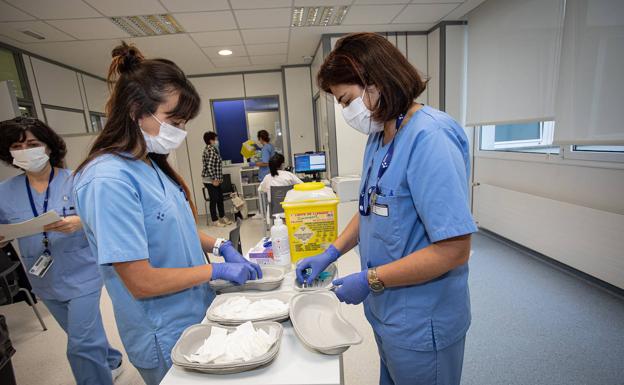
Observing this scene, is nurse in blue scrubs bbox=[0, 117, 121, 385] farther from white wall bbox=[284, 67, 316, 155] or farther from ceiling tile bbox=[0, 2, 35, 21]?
white wall bbox=[284, 67, 316, 155]

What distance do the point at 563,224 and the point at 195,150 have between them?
559 centimetres

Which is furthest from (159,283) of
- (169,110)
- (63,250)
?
(63,250)

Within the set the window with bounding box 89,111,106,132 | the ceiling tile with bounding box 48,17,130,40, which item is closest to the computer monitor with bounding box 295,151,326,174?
the ceiling tile with bounding box 48,17,130,40

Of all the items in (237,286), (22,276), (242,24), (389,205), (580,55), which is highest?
(242,24)

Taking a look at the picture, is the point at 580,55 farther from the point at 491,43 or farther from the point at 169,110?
the point at 169,110

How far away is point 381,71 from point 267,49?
411 centimetres

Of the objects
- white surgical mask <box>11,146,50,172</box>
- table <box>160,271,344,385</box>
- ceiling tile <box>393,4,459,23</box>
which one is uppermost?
ceiling tile <box>393,4,459,23</box>

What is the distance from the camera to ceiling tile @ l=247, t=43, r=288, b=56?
4.23 m

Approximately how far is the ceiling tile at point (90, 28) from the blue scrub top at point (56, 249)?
2.16 meters

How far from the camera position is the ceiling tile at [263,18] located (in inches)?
120

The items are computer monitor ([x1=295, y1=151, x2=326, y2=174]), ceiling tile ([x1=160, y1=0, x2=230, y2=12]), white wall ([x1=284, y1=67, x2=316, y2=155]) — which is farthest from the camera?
white wall ([x1=284, y1=67, x2=316, y2=155])

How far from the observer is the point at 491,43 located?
10.6 ft

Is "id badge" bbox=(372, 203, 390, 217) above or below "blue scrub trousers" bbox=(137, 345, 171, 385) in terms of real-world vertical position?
above

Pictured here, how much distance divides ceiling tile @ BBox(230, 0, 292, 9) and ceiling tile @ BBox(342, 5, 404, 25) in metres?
0.75
